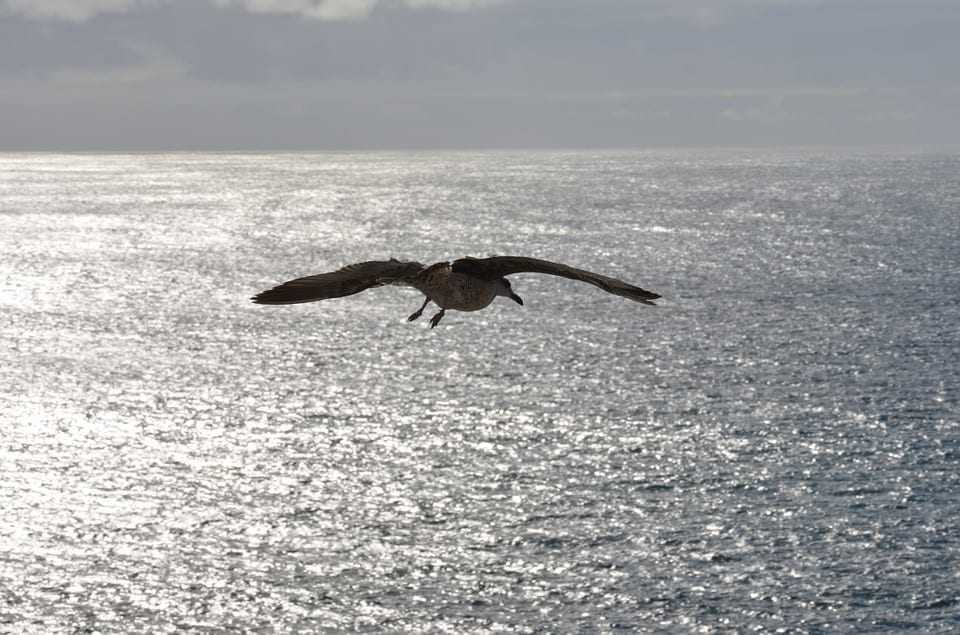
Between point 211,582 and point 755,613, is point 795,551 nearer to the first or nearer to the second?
point 755,613

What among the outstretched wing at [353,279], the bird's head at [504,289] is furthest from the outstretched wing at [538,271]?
the outstretched wing at [353,279]

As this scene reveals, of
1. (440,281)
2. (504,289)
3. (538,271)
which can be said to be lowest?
(504,289)

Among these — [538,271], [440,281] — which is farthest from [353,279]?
[538,271]

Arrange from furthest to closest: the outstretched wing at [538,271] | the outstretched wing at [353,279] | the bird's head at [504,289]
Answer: the bird's head at [504,289] < the outstretched wing at [353,279] < the outstretched wing at [538,271]

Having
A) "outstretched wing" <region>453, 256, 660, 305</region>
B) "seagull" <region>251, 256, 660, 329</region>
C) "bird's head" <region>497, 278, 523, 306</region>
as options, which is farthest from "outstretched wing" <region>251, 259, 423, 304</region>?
"bird's head" <region>497, 278, 523, 306</region>

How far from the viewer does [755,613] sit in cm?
18100

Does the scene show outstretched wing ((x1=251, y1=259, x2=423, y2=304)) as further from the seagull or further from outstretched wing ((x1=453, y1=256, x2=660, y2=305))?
outstretched wing ((x1=453, y1=256, x2=660, y2=305))

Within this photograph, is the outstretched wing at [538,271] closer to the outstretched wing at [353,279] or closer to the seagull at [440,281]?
the seagull at [440,281]

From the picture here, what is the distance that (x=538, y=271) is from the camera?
39.4 feet

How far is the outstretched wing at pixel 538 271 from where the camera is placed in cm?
1159

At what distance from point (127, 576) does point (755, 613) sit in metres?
109

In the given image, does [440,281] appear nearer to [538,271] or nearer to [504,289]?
[504,289]

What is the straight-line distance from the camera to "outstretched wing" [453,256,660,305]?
11.6 m

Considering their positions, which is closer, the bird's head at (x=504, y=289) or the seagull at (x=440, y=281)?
the seagull at (x=440, y=281)
